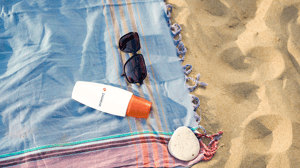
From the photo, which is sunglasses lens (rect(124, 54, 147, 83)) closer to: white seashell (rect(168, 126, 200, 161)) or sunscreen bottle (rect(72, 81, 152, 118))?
sunscreen bottle (rect(72, 81, 152, 118))

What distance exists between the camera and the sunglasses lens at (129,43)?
1229 mm

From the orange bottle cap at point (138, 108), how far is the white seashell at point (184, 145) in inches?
8.1

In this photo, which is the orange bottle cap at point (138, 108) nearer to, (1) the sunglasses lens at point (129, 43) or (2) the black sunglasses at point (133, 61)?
(2) the black sunglasses at point (133, 61)

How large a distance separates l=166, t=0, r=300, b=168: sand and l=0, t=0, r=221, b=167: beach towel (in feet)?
0.32

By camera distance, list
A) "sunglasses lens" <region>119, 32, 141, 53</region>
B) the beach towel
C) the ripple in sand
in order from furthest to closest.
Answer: "sunglasses lens" <region>119, 32, 141, 53</region>, the ripple in sand, the beach towel

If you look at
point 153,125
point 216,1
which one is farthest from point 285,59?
point 153,125

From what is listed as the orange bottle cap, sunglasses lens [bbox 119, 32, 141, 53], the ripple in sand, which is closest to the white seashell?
the orange bottle cap

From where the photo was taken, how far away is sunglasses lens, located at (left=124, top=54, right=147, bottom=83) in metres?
1.17

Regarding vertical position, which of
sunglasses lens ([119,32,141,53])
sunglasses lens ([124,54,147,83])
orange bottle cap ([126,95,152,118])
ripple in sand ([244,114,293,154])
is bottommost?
ripple in sand ([244,114,293,154])

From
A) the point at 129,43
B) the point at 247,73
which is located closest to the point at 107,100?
the point at 129,43

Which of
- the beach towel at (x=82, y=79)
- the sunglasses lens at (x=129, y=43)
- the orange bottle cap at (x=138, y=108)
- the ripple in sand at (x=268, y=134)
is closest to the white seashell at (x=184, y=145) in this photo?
the beach towel at (x=82, y=79)

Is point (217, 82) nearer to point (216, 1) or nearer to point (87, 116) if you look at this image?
point (216, 1)

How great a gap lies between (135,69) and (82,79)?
0.31m

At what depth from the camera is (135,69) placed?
3.84ft
